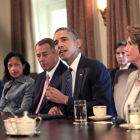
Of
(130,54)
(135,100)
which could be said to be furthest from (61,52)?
(135,100)

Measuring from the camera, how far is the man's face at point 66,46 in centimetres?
261

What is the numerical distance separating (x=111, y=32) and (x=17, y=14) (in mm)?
2412

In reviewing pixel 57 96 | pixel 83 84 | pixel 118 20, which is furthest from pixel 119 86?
pixel 118 20

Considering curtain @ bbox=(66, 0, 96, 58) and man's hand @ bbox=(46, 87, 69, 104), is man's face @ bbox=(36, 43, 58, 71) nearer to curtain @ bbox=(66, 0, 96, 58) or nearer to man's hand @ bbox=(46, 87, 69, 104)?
man's hand @ bbox=(46, 87, 69, 104)

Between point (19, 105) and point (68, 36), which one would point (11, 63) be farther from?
point (68, 36)

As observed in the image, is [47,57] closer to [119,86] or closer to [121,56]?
[119,86]

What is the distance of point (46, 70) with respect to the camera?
3113 millimetres

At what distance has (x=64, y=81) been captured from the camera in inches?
98.3

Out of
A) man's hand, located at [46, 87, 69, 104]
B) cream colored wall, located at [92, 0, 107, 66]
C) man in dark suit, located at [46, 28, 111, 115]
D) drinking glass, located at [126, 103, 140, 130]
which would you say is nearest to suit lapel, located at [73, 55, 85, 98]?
man in dark suit, located at [46, 28, 111, 115]

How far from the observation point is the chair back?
203 cm

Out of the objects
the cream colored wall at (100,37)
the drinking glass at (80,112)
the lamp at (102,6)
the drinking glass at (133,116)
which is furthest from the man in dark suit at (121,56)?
the drinking glass at (133,116)

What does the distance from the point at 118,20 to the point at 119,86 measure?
9.26 ft

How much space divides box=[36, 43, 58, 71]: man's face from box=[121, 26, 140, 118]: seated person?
1.19m

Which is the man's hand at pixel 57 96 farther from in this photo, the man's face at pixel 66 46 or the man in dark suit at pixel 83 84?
the man's face at pixel 66 46
